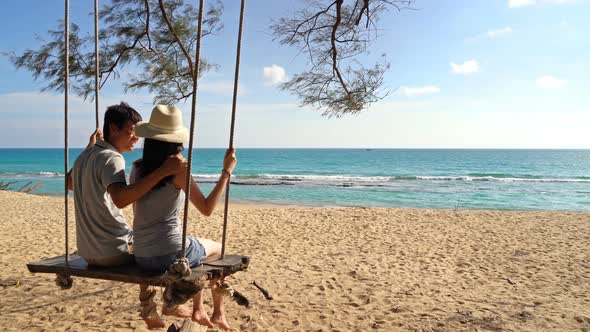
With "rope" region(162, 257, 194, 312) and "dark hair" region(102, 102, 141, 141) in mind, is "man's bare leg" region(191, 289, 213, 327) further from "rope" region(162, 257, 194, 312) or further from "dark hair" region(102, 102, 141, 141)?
"dark hair" region(102, 102, 141, 141)

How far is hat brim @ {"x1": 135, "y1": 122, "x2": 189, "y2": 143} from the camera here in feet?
6.69

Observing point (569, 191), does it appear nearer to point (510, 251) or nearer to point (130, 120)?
point (510, 251)

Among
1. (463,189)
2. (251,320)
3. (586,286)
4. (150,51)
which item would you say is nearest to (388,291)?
(251,320)

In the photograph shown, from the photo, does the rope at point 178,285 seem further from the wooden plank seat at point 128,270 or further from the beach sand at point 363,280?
the beach sand at point 363,280

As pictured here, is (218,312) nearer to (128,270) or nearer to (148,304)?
(148,304)

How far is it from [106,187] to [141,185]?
8.0 inches

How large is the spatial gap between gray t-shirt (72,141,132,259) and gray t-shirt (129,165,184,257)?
116mm

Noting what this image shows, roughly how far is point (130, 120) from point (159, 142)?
0.30 meters

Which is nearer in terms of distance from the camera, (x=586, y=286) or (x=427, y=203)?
(x=586, y=286)

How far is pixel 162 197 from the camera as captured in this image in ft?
6.90

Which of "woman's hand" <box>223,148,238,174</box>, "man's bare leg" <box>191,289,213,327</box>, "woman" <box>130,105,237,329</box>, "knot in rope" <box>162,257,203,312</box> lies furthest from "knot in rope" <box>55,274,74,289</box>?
"woman's hand" <box>223,148,238,174</box>

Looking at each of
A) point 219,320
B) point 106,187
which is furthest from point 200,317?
point 106,187

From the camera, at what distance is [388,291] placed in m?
4.51

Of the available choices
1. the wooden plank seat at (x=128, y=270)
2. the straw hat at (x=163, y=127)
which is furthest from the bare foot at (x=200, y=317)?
the straw hat at (x=163, y=127)
